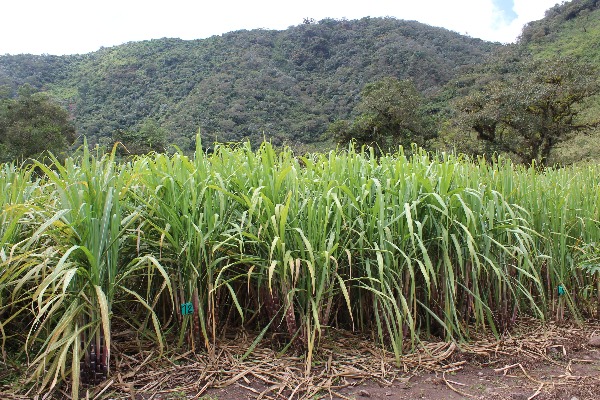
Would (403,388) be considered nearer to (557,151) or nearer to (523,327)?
(523,327)

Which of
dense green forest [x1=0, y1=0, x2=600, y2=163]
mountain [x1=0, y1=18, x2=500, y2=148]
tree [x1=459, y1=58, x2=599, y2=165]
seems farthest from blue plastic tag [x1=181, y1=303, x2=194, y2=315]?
mountain [x1=0, y1=18, x2=500, y2=148]

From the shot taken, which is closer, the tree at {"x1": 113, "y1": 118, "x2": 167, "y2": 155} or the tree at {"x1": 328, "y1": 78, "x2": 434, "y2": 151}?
the tree at {"x1": 113, "y1": 118, "x2": 167, "y2": 155}

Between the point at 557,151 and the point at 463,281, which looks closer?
the point at 463,281

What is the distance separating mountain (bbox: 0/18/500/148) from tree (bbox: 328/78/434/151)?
14.0 ft

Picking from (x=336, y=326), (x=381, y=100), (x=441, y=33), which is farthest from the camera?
(x=441, y=33)

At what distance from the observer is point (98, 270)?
1.34m

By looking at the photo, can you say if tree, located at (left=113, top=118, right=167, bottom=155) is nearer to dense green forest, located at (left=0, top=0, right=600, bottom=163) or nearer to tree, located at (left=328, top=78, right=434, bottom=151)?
dense green forest, located at (left=0, top=0, right=600, bottom=163)

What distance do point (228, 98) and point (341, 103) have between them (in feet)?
26.2

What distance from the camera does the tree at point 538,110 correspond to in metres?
13.1

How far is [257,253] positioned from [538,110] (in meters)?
14.6

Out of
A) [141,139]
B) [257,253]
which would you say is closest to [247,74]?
[141,139]

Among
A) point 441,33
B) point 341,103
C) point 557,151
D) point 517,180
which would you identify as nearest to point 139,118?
point 341,103

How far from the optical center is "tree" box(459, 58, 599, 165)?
42.9 feet

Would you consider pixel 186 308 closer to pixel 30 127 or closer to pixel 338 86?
pixel 30 127
